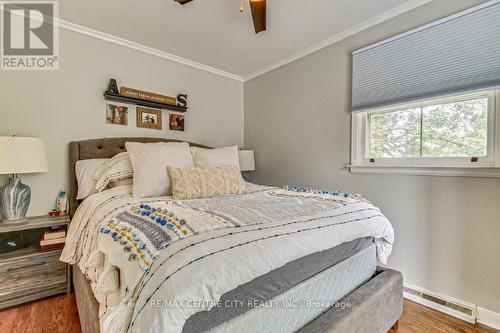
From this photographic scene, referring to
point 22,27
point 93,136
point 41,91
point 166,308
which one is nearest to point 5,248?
point 93,136

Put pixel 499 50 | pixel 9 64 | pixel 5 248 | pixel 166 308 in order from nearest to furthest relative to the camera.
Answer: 1. pixel 166 308
2. pixel 499 50
3. pixel 5 248
4. pixel 9 64

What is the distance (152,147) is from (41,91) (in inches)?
43.5

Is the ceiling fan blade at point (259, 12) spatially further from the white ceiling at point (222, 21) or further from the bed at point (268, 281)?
the bed at point (268, 281)

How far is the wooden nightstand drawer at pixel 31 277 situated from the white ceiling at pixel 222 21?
2.00 metres

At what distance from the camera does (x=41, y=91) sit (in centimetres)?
205

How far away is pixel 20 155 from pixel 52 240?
26.5 inches

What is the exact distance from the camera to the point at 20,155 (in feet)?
5.49

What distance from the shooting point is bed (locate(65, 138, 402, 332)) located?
2.22 ft

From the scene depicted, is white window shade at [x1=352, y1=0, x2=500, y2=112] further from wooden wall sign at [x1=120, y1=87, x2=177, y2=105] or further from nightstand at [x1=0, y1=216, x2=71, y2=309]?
nightstand at [x1=0, y1=216, x2=71, y2=309]

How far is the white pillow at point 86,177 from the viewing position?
200 cm

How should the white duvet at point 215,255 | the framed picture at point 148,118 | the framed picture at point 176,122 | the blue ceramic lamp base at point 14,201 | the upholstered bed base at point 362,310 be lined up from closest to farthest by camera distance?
1. the white duvet at point 215,255
2. the upholstered bed base at point 362,310
3. the blue ceramic lamp base at point 14,201
4. the framed picture at point 148,118
5. the framed picture at point 176,122

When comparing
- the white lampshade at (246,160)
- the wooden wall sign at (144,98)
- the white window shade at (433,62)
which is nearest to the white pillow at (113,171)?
the wooden wall sign at (144,98)

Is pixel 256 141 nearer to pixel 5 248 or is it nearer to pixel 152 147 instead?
pixel 152 147
